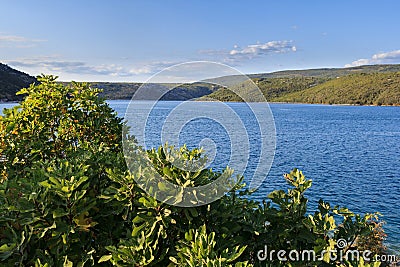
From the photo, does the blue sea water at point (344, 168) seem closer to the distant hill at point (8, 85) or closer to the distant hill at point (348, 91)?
the distant hill at point (8, 85)

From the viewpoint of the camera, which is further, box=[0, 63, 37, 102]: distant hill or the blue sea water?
box=[0, 63, 37, 102]: distant hill

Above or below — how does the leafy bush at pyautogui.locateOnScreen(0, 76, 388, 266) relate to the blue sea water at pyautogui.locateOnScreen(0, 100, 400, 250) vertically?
above

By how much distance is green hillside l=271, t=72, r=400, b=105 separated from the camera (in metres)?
137

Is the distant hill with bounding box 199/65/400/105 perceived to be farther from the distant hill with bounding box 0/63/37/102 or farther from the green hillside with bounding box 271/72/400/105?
the distant hill with bounding box 0/63/37/102

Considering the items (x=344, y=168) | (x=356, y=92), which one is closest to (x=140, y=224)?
(x=344, y=168)

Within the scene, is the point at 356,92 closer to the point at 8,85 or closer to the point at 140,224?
the point at 8,85

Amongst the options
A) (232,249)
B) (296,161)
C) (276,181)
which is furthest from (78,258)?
(296,161)

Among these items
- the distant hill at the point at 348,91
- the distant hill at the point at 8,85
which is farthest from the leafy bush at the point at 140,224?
the distant hill at the point at 348,91

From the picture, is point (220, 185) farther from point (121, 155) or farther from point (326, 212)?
point (121, 155)

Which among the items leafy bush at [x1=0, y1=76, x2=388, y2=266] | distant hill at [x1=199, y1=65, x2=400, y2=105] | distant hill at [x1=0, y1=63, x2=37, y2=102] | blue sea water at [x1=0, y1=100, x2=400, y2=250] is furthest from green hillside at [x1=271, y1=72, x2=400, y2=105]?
leafy bush at [x1=0, y1=76, x2=388, y2=266]

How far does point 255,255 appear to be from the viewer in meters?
3.33

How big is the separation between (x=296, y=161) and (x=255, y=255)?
28.8 meters

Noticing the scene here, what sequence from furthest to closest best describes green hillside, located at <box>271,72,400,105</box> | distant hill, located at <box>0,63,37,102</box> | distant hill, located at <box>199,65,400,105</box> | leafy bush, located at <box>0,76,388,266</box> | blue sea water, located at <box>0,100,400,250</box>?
distant hill, located at <box>199,65,400,105</box> → green hillside, located at <box>271,72,400,105</box> → distant hill, located at <box>0,63,37,102</box> → blue sea water, located at <box>0,100,400,250</box> → leafy bush, located at <box>0,76,388,266</box>

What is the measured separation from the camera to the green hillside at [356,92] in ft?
450
